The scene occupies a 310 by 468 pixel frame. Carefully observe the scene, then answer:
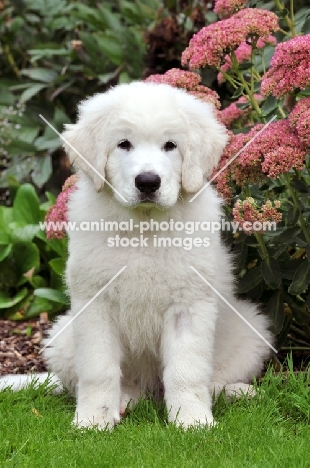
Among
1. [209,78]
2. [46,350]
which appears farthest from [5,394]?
[209,78]

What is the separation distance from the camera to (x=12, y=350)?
5105 millimetres

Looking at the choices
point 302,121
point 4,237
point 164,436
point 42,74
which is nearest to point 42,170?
point 42,74

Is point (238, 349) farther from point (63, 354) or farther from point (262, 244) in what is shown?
point (63, 354)

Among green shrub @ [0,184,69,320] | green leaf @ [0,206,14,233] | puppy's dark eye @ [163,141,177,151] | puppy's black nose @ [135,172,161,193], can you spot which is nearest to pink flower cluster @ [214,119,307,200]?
puppy's dark eye @ [163,141,177,151]

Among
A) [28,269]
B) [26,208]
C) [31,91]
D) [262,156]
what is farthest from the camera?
[31,91]

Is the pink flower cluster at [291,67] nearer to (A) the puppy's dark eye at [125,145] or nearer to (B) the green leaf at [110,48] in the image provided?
(A) the puppy's dark eye at [125,145]

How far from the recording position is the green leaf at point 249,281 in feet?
14.2

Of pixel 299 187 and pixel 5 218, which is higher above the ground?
pixel 299 187

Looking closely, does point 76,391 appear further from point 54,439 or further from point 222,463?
point 222,463

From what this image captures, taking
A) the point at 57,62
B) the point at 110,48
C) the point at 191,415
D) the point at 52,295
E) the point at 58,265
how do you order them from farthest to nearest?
the point at 57,62 < the point at 110,48 < the point at 58,265 < the point at 52,295 < the point at 191,415

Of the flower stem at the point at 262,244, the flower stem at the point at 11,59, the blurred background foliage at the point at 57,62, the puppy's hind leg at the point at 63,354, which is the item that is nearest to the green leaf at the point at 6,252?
the puppy's hind leg at the point at 63,354

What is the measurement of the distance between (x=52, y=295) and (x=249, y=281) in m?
1.57

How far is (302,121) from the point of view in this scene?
3758mm

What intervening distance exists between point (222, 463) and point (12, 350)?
228cm
